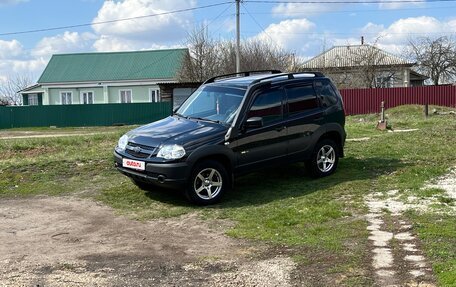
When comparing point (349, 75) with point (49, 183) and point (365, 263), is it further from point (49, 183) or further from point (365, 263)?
point (365, 263)

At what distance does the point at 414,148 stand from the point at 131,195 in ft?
22.9

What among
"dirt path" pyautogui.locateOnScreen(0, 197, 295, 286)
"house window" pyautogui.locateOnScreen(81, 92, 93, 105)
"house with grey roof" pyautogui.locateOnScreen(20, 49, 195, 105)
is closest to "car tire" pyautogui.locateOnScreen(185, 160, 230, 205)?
"dirt path" pyautogui.locateOnScreen(0, 197, 295, 286)

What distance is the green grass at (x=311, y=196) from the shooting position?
16.6 ft

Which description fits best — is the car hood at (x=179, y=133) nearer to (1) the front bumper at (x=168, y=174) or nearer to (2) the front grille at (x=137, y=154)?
(2) the front grille at (x=137, y=154)

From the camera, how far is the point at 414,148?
11.8 m

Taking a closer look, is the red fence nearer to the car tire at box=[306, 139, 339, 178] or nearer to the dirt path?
the car tire at box=[306, 139, 339, 178]

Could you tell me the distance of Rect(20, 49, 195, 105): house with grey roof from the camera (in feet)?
158

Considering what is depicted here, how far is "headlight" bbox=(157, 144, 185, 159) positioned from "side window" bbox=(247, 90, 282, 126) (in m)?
1.33

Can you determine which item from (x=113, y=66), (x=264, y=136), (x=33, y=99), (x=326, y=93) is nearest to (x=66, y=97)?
(x=33, y=99)

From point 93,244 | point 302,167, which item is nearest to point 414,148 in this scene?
point 302,167

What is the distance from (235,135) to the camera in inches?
302

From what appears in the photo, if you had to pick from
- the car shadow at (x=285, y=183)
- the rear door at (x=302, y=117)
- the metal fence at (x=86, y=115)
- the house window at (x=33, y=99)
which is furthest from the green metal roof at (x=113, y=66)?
the rear door at (x=302, y=117)

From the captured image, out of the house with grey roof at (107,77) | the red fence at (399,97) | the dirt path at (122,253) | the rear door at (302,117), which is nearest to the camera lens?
the dirt path at (122,253)

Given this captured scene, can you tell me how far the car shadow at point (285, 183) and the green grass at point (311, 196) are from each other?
17mm
